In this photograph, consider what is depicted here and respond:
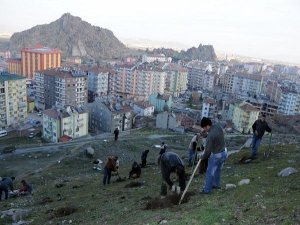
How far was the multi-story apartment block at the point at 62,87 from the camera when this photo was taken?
86.9 meters

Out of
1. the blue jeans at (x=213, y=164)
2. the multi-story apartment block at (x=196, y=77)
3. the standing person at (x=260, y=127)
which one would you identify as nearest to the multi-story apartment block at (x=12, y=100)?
the standing person at (x=260, y=127)

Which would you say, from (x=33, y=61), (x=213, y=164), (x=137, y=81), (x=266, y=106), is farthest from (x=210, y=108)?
(x=213, y=164)

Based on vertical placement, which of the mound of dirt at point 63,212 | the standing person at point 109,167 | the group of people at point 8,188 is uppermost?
the mound of dirt at point 63,212

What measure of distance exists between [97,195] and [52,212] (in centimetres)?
263

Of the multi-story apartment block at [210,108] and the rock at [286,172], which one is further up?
the rock at [286,172]

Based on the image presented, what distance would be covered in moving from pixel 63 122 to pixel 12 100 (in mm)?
21076

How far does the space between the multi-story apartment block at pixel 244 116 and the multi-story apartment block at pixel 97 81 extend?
160 feet

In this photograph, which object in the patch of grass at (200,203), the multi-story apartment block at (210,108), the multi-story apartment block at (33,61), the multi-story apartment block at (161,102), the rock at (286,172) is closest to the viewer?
the patch of grass at (200,203)

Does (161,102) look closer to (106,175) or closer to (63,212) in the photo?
(106,175)

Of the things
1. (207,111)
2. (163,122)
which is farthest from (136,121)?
(207,111)

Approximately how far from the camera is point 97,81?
4176 inches

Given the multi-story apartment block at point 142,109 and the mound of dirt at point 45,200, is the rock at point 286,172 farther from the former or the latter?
the multi-story apartment block at point 142,109

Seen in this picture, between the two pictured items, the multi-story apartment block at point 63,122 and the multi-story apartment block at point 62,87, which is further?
the multi-story apartment block at point 62,87

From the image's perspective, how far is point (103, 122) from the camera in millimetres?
68938
